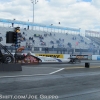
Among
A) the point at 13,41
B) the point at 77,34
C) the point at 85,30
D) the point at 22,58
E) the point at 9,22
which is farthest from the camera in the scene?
the point at 85,30

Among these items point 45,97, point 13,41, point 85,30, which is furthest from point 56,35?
point 45,97

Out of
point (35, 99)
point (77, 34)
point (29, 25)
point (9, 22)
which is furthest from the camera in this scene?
point (77, 34)

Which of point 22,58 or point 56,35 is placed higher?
point 56,35

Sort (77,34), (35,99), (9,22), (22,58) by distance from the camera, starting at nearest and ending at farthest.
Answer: (35,99), (22,58), (9,22), (77,34)

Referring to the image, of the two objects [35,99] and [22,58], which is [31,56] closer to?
[22,58]

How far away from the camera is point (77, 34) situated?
78.7 meters

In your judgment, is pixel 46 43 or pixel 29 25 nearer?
pixel 46 43

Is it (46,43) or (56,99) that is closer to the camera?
(56,99)

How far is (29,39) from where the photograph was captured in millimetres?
58219

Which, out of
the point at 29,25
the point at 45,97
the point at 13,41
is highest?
the point at 29,25

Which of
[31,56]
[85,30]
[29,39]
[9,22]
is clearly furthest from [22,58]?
[85,30]

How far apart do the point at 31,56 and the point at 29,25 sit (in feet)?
127

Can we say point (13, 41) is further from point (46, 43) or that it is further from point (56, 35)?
point (56, 35)

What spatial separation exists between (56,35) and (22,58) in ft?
131
